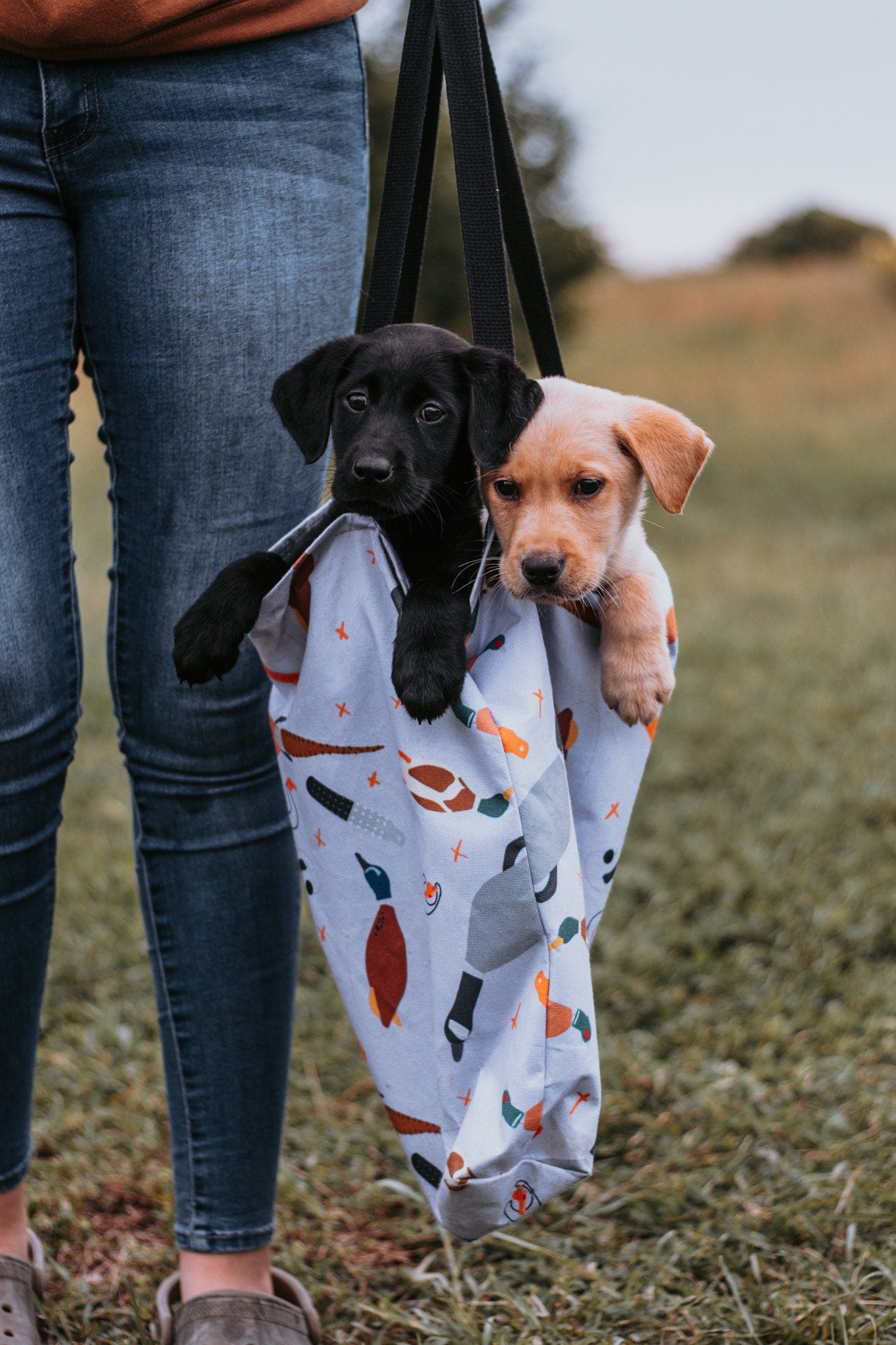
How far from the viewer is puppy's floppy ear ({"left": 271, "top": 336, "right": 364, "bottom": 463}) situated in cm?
147

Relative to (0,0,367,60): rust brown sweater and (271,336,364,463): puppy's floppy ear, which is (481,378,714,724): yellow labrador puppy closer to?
(271,336,364,463): puppy's floppy ear

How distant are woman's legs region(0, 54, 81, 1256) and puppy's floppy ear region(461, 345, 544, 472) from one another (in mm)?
538

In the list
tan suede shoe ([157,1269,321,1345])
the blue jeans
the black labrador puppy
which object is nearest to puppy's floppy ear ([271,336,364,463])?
the black labrador puppy

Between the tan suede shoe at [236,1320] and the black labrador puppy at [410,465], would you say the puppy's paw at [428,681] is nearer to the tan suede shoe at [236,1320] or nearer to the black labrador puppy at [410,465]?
the black labrador puppy at [410,465]

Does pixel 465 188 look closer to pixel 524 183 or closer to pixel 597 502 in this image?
pixel 597 502

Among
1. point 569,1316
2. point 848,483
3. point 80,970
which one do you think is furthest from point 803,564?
point 569,1316

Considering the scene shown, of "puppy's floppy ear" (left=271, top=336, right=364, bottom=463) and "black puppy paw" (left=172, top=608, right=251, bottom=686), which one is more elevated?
"puppy's floppy ear" (left=271, top=336, right=364, bottom=463)

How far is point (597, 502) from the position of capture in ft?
4.88

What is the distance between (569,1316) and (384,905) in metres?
0.82

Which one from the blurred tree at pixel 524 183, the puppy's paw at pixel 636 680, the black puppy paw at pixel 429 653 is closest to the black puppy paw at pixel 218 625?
the black puppy paw at pixel 429 653

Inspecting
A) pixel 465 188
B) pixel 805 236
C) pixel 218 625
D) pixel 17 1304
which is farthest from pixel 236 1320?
pixel 805 236

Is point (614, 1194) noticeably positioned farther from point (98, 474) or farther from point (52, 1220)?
point (98, 474)

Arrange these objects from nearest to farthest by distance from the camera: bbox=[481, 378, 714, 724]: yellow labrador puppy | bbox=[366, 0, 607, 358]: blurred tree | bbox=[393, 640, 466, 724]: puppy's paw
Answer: bbox=[393, 640, 466, 724]: puppy's paw < bbox=[481, 378, 714, 724]: yellow labrador puppy < bbox=[366, 0, 607, 358]: blurred tree

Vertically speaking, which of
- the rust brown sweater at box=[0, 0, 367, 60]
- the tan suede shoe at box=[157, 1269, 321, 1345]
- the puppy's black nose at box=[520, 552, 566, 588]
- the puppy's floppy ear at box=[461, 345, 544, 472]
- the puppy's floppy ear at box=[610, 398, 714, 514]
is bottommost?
the tan suede shoe at box=[157, 1269, 321, 1345]
